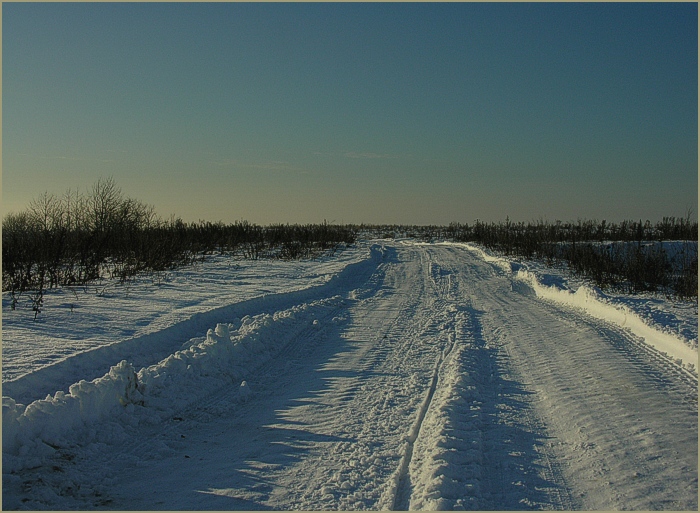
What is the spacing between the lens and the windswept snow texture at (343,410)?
4.15m

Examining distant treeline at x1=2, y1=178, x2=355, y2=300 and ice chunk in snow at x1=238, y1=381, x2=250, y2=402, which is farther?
distant treeline at x1=2, y1=178, x2=355, y2=300

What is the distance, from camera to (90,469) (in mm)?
4465

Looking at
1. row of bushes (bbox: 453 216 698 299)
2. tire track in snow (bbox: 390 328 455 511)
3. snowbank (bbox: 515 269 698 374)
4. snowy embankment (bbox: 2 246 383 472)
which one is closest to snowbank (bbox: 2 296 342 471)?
snowy embankment (bbox: 2 246 383 472)

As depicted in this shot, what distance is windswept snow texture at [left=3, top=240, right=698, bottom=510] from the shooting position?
4.15m

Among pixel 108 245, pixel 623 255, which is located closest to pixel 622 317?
pixel 623 255

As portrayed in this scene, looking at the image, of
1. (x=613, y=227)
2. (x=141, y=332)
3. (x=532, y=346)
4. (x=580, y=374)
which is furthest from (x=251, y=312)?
(x=613, y=227)

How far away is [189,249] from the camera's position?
27750 mm

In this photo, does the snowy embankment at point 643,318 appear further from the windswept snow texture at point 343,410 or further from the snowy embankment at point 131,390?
the snowy embankment at point 131,390

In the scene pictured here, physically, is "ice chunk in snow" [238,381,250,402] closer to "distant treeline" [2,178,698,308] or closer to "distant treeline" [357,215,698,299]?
"distant treeline" [2,178,698,308]

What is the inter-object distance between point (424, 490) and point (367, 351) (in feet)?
15.7

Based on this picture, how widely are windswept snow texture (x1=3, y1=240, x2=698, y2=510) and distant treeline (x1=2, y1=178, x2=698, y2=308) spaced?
151 inches

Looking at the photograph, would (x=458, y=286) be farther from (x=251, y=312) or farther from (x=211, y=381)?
(x=211, y=381)

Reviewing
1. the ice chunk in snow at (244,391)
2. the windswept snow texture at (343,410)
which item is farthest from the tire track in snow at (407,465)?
the ice chunk in snow at (244,391)

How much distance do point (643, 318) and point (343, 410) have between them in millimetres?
7018
